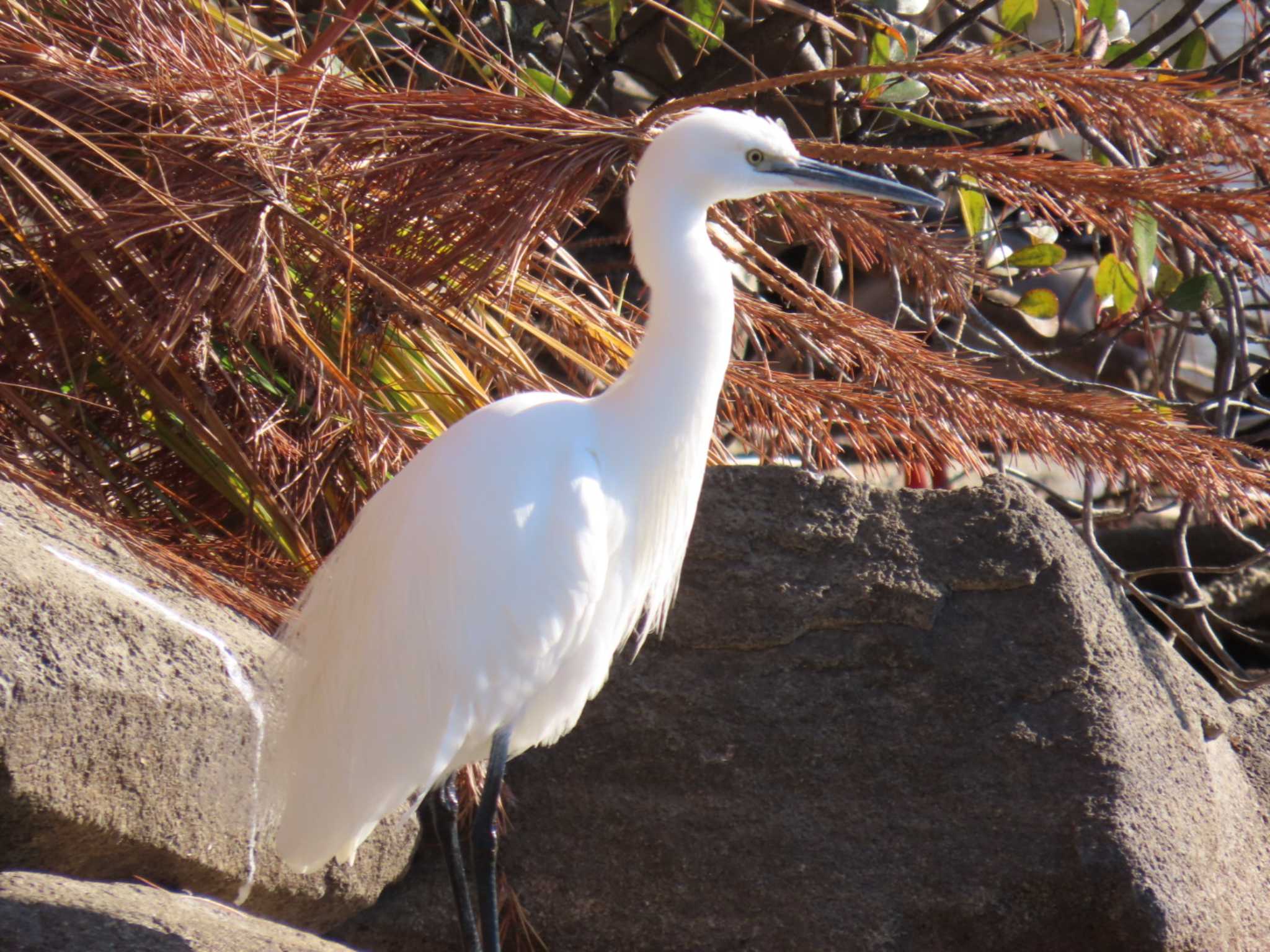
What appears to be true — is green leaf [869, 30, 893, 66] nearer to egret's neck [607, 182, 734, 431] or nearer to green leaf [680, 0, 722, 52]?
green leaf [680, 0, 722, 52]

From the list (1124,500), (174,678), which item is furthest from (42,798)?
(1124,500)

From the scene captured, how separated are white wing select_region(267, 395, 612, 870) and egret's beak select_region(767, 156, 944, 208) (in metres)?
0.43

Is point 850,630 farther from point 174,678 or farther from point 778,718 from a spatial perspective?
point 174,678

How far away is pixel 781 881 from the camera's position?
1.81 meters

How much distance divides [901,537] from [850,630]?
16 cm

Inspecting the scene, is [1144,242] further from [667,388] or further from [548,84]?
[548,84]

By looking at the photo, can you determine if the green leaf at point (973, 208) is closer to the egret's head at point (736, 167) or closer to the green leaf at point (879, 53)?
the green leaf at point (879, 53)

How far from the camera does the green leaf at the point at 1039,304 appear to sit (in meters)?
2.59

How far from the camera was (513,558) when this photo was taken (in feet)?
4.98

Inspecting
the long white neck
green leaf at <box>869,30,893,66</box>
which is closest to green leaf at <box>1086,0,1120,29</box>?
green leaf at <box>869,30,893,66</box>

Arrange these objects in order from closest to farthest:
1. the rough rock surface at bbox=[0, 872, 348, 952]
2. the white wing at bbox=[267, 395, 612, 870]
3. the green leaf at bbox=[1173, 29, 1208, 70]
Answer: the rough rock surface at bbox=[0, 872, 348, 952] → the white wing at bbox=[267, 395, 612, 870] → the green leaf at bbox=[1173, 29, 1208, 70]

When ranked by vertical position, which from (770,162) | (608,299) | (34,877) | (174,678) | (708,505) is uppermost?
(770,162)

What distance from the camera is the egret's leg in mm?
1577

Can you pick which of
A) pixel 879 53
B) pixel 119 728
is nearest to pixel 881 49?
pixel 879 53
